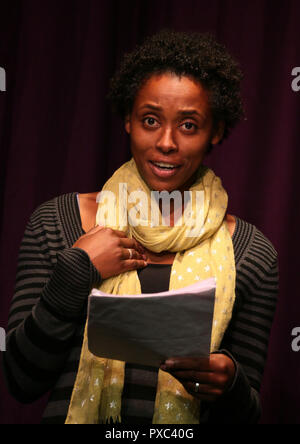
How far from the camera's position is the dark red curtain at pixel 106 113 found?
1590mm

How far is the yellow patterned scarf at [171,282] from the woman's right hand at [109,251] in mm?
32

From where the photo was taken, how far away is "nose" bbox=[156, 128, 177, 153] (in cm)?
101

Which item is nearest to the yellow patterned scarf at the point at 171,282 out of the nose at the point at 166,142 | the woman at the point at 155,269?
the woman at the point at 155,269

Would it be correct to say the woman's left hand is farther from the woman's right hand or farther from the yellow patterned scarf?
the woman's right hand

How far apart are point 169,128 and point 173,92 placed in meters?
0.08

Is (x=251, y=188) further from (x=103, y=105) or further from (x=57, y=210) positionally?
(x=57, y=210)

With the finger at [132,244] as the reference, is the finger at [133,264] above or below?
below

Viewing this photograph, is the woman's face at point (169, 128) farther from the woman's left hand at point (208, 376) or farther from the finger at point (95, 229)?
the woman's left hand at point (208, 376)

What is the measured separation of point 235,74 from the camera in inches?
44.7

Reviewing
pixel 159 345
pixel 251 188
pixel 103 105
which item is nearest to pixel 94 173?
pixel 103 105

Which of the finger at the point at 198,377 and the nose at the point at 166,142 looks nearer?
the finger at the point at 198,377

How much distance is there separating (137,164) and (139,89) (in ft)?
0.55

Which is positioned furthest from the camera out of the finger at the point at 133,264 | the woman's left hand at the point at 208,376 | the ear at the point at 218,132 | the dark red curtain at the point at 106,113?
the dark red curtain at the point at 106,113

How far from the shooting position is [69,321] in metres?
0.92
